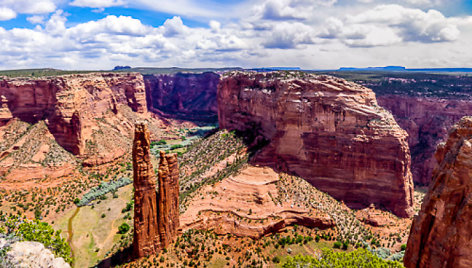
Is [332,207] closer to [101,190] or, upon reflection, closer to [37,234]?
[37,234]

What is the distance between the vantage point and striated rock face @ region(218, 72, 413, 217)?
5375cm

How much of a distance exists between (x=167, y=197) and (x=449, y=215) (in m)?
31.3

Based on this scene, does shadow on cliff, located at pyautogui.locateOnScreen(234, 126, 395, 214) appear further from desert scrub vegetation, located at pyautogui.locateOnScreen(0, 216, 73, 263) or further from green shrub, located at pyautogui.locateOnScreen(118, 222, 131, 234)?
desert scrub vegetation, located at pyautogui.locateOnScreen(0, 216, 73, 263)

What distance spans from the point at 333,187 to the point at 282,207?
42.7ft

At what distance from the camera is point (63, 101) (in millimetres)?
78688

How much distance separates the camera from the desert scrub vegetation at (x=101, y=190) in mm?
66500

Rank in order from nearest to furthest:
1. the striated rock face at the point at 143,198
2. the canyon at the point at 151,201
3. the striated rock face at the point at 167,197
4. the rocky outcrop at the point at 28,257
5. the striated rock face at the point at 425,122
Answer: the rocky outcrop at the point at 28,257 < the striated rock face at the point at 143,198 < the canyon at the point at 151,201 < the striated rock face at the point at 167,197 < the striated rock face at the point at 425,122

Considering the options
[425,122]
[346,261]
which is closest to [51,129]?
[346,261]

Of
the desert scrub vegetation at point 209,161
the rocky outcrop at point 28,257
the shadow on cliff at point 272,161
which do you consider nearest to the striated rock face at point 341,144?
the shadow on cliff at point 272,161

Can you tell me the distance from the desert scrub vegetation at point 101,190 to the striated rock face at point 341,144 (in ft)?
126

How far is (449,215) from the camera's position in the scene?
17.9 m

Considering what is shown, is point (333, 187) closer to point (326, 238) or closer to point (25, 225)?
point (326, 238)

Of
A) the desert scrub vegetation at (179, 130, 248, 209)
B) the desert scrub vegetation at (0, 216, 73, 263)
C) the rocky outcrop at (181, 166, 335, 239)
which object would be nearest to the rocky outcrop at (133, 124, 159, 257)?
the rocky outcrop at (181, 166, 335, 239)

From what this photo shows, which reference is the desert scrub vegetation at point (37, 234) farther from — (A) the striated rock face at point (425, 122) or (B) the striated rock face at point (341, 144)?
(A) the striated rock face at point (425, 122)
